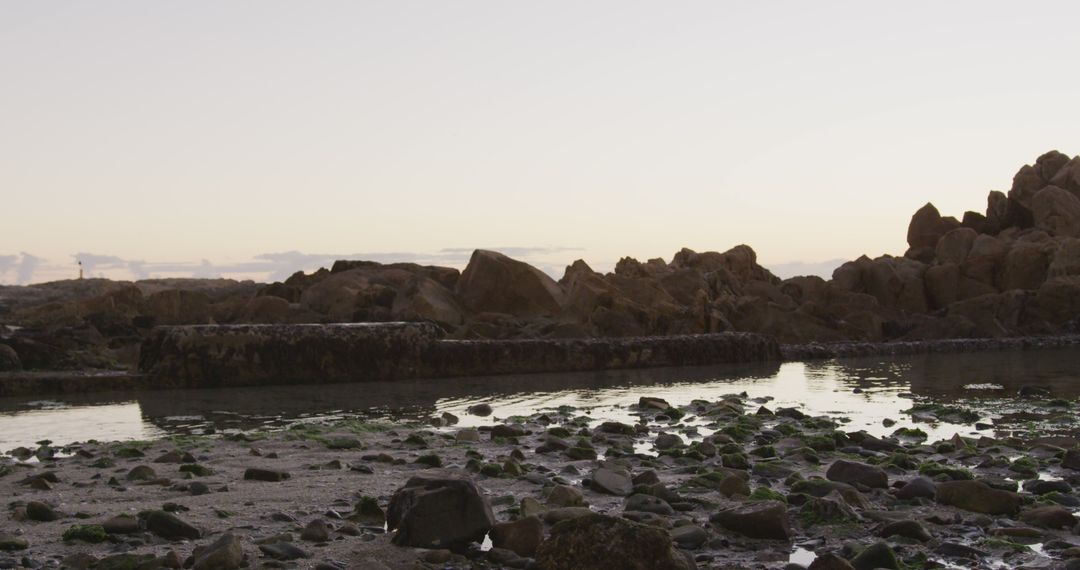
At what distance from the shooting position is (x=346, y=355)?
38.6ft

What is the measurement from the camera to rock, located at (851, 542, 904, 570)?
134 inches

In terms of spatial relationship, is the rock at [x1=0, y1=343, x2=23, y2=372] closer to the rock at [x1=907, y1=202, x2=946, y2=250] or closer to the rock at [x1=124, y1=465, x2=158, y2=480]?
the rock at [x1=124, y1=465, x2=158, y2=480]

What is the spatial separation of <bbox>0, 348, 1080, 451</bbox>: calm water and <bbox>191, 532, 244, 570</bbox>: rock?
405cm

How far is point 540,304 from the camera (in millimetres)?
18359

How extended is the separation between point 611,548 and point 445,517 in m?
0.79

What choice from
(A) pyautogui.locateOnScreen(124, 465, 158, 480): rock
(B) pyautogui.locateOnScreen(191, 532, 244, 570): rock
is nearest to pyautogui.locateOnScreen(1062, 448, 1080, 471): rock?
(B) pyautogui.locateOnScreen(191, 532, 244, 570): rock

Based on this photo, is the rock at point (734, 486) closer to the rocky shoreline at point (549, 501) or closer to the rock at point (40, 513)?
the rocky shoreline at point (549, 501)

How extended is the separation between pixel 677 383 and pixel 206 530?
8101 mm

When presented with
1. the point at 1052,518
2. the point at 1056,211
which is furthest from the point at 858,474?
the point at 1056,211

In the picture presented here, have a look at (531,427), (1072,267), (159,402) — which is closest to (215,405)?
(159,402)

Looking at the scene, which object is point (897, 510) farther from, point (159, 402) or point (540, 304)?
point (540, 304)

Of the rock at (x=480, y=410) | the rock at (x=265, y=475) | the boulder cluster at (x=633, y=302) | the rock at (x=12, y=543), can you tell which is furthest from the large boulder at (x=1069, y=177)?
the rock at (x=12, y=543)

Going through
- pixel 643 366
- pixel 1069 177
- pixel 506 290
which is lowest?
pixel 643 366

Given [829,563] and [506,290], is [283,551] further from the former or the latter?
[506,290]
